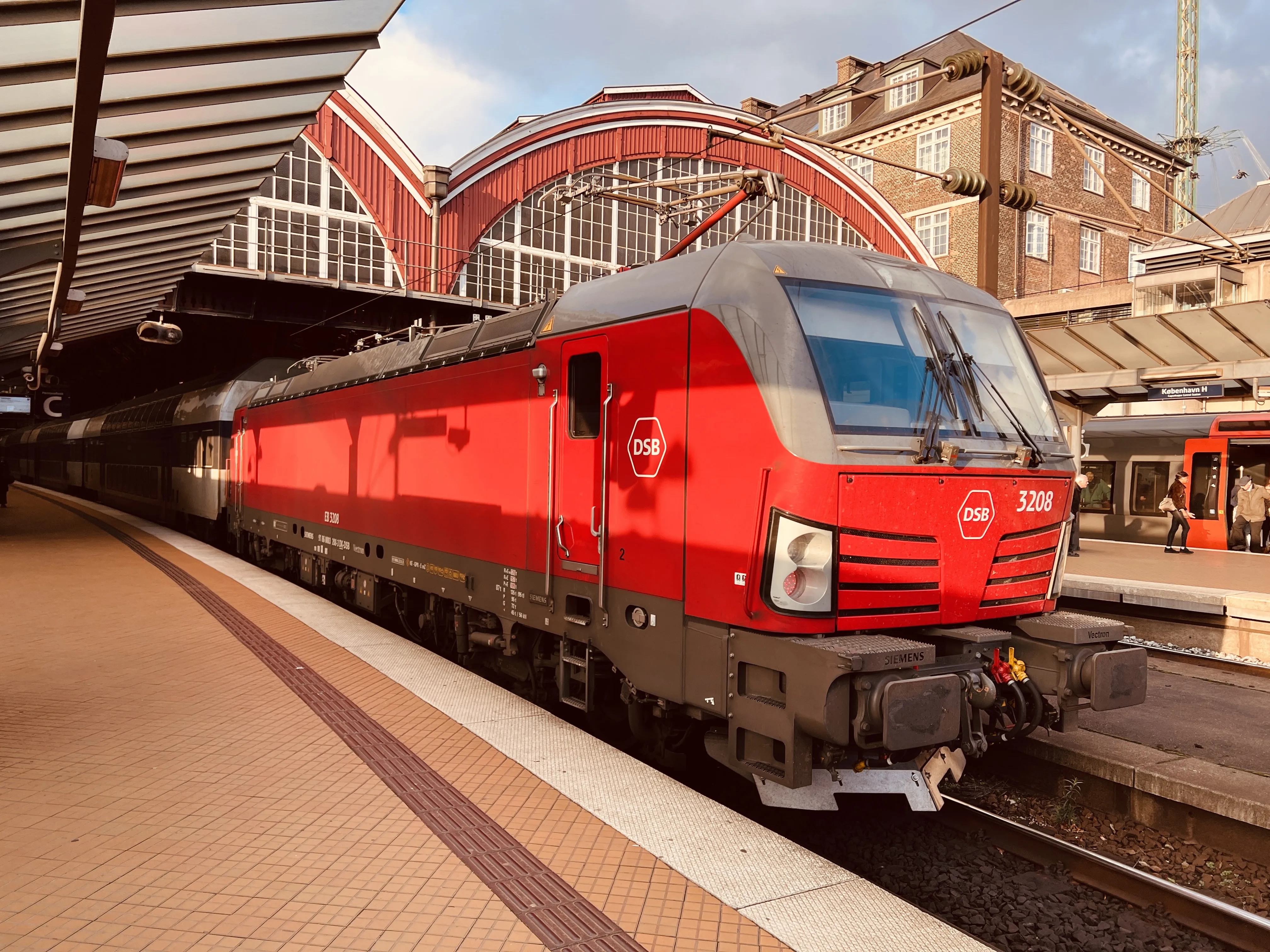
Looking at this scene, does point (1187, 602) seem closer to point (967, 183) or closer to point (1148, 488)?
point (967, 183)

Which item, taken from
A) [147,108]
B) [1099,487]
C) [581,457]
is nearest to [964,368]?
[581,457]

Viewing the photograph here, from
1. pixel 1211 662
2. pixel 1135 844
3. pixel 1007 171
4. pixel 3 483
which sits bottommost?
pixel 1135 844

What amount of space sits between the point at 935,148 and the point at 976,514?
4056 centimetres

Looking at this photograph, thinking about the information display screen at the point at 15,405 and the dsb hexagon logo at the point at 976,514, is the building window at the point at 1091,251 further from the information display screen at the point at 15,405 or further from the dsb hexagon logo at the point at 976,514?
the information display screen at the point at 15,405

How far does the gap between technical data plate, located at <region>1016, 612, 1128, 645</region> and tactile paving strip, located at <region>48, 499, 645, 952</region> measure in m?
3.22

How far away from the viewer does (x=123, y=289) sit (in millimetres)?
18641

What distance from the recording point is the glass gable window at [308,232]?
2545 cm

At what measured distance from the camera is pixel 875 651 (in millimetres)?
4602

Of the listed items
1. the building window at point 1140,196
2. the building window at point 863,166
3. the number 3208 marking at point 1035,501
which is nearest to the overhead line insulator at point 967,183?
the number 3208 marking at point 1035,501

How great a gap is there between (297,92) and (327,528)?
16.7 ft

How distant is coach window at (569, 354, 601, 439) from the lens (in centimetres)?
622

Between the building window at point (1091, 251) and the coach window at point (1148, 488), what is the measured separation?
28544 millimetres

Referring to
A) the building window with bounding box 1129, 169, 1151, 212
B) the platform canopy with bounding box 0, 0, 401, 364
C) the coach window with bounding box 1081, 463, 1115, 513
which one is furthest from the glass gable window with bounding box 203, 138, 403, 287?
the building window with bounding box 1129, 169, 1151, 212

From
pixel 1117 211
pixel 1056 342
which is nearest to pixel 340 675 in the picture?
pixel 1056 342
